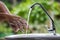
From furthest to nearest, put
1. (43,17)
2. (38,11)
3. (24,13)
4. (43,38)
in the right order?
(24,13) < (43,17) < (38,11) < (43,38)

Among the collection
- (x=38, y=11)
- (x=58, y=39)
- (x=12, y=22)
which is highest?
(x=38, y=11)

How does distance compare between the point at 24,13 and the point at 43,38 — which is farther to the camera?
the point at 24,13

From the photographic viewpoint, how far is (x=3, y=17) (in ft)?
5.32

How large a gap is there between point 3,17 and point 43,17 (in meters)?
2.74

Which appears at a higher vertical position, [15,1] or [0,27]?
[15,1]

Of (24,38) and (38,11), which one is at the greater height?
(38,11)

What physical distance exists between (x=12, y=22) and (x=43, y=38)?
0.34 meters

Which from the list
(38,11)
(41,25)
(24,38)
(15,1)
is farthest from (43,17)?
(15,1)

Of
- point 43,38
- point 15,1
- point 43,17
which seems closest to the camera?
point 43,38

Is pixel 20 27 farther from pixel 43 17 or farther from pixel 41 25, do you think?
pixel 41 25

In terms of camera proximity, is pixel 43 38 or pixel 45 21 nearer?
pixel 43 38

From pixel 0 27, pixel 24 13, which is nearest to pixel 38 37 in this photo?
pixel 24 13

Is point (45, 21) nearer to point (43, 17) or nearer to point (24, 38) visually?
point (43, 17)

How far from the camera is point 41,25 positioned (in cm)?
494
